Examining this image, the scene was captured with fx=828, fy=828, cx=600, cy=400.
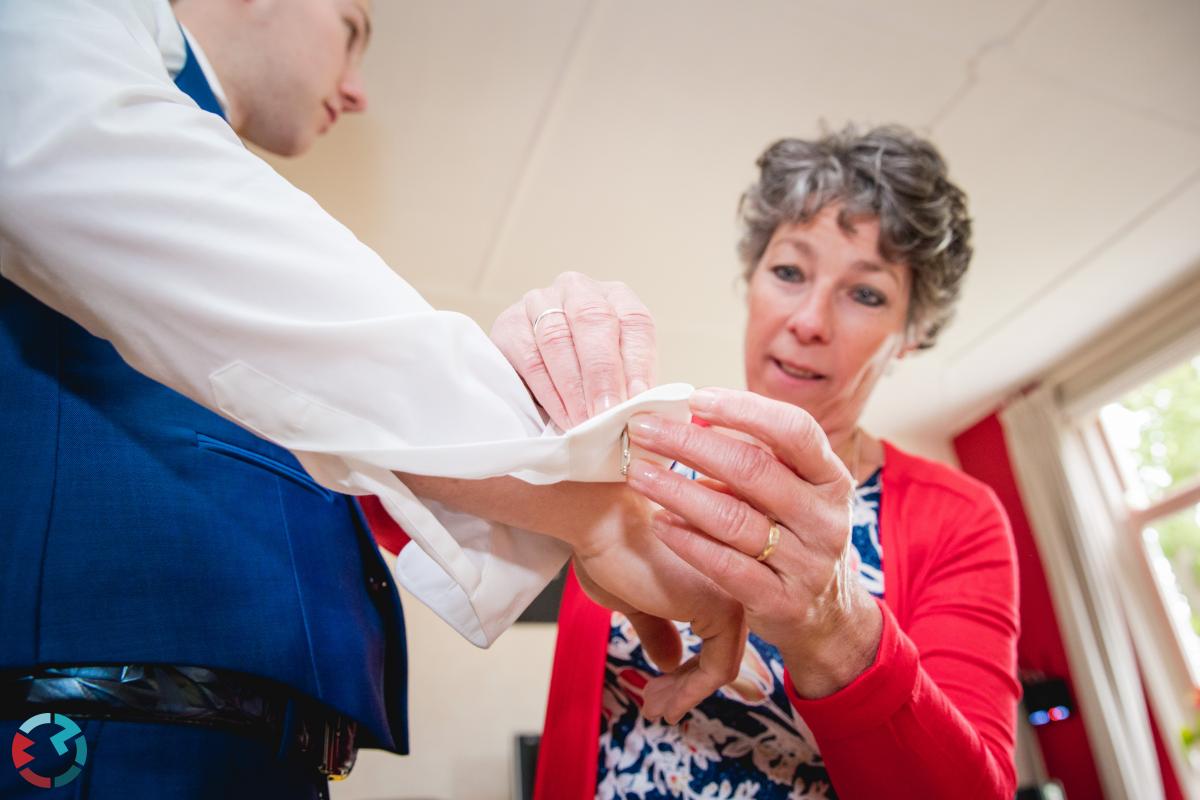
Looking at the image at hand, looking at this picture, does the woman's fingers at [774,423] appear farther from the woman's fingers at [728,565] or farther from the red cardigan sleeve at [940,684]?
the red cardigan sleeve at [940,684]

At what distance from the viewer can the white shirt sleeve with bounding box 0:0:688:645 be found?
19.8 inches

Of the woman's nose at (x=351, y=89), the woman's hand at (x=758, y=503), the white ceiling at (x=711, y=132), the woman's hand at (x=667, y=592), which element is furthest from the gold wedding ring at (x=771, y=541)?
the white ceiling at (x=711, y=132)

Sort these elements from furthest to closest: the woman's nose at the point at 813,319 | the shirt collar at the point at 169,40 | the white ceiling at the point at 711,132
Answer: the white ceiling at the point at 711,132 < the woman's nose at the point at 813,319 < the shirt collar at the point at 169,40

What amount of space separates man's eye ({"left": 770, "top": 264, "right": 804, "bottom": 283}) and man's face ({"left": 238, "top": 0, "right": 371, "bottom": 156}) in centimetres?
78

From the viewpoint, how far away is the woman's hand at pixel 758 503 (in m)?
0.61

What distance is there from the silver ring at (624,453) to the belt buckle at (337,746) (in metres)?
0.31

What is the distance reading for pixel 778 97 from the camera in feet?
9.68

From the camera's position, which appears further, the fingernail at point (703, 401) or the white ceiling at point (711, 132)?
the white ceiling at point (711, 132)

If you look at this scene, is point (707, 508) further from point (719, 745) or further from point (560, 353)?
point (719, 745)

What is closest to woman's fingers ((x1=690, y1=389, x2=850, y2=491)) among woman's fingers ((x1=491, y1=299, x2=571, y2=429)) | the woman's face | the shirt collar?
woman's fingers ((x1=491, y1=299, x2=571, y2=429))

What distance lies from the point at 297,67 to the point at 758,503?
0.94 m

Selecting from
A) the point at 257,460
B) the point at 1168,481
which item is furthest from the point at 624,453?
the point at 1168,481

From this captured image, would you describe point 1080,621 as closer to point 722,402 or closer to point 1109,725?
point 1109,725

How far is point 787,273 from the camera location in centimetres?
143
